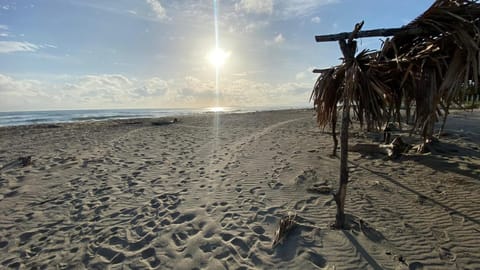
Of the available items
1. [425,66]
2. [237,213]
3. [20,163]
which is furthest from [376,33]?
[20,163]

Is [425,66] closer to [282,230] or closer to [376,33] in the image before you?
[376,33]

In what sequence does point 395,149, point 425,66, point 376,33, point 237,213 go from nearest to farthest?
point 425,66, point 376,33, point 237,213, point 395,149

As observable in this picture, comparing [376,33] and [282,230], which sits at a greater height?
[376,33]

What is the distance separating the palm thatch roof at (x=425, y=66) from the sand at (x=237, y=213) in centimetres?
176

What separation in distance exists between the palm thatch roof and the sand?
176 cm

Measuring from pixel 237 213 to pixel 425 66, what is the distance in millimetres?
3748

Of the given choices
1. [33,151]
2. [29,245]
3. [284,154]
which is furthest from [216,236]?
[33,151]

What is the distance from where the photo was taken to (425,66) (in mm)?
3234

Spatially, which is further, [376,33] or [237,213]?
[237,213]

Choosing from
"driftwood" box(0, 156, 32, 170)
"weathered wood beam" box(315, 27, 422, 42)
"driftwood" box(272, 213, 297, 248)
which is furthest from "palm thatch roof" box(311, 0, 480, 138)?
"driftwood" box(0, 156, 32, 170)

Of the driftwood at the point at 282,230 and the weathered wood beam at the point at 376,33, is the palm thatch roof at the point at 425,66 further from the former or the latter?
the driftwood at the point at 282,230

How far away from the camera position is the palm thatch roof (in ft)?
9.39

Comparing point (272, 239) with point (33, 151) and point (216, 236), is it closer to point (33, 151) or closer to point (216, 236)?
point (216, 236)

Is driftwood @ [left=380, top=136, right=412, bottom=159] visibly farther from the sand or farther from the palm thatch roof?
the palm thatch roof
